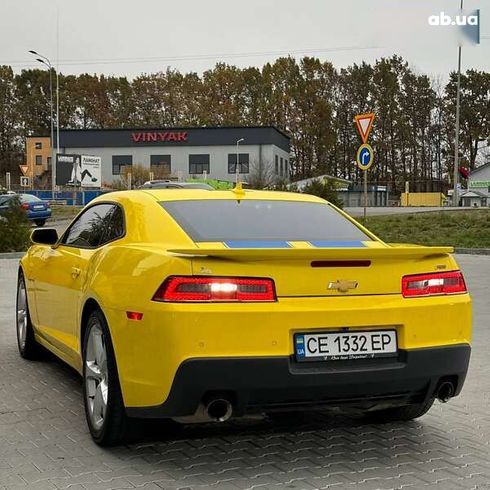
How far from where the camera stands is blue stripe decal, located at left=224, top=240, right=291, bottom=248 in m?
4.22

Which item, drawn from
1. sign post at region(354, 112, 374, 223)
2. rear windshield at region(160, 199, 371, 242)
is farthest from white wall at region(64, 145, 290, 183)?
rear windshield at region(160, 199, 371, 242)

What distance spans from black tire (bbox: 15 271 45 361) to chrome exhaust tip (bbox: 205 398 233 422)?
3224 millimetres

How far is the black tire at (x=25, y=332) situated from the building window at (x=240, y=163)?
77.5 m

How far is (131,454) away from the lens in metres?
4.18

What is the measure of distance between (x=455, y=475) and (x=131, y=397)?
1.70m

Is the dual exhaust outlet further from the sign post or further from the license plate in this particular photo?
the sign post

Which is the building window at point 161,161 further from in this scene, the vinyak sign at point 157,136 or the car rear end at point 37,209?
the car rear end at point 37,209

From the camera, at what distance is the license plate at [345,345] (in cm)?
380

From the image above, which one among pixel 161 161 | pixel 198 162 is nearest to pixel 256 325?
pixel 198 162

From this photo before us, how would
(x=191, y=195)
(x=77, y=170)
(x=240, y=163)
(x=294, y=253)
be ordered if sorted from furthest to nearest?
1. (x=240, y=163)
2. (x=77, y=170)
3. (x=191, y=195)
4. (x=294, y=253)

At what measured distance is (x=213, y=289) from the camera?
372cm

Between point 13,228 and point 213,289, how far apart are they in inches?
636

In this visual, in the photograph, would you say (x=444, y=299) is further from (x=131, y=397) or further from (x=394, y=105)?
(x=394, y=105)

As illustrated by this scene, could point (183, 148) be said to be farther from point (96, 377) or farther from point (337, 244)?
point (96, 377)
